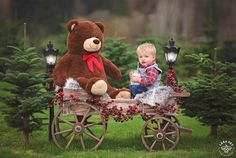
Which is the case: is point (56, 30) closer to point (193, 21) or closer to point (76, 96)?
point (193, 21)

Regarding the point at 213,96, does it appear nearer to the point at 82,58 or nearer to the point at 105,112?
the point at 105,112

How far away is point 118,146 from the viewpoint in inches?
258

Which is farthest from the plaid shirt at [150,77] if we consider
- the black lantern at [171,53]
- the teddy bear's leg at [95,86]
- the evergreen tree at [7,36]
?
the evergreen tree at [7,36]

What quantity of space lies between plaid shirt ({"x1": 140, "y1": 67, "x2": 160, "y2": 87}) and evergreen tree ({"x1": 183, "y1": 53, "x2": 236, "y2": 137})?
983mm

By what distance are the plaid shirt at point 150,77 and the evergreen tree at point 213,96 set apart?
3.23ft

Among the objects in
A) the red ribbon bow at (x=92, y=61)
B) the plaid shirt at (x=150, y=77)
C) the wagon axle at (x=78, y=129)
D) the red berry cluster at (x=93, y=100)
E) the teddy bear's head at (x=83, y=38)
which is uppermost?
the teddy bear's head at (x=83, y=38)

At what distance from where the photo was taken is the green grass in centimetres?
594

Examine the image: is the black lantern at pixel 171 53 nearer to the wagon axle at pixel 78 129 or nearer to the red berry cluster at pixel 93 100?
the red berry cluster at pixel 93 100

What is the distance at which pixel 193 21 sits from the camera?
82.5 feet

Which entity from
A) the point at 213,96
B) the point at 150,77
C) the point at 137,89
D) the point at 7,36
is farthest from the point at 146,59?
the point at 7,36

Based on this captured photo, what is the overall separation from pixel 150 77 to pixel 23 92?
5.59ft

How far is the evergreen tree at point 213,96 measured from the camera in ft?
22.6

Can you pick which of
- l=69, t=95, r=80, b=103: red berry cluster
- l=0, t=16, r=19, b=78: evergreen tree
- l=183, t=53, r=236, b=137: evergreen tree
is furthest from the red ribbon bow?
l=0, t=16, r=19, b=78: evergreen tree

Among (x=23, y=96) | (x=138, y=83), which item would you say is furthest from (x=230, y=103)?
(x=23, y=96)
